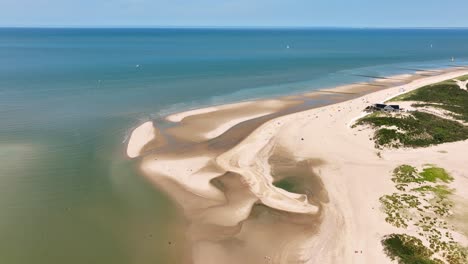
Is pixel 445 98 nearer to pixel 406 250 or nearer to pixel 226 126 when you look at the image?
pixel 226 126

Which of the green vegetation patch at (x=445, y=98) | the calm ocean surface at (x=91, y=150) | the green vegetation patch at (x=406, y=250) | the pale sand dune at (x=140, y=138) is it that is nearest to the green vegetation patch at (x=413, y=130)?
the green vegetation patch at (x=445, y=98)

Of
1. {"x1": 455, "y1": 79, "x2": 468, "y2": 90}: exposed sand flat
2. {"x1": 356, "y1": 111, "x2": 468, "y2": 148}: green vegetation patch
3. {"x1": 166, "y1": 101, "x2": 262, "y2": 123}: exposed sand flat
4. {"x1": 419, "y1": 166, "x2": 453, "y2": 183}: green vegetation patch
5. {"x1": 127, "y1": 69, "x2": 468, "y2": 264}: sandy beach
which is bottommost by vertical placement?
{"x1": 127, "y1": 69, "x2": 468, "y2": 264}: sandy beach

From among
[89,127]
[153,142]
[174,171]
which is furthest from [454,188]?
[89,127]

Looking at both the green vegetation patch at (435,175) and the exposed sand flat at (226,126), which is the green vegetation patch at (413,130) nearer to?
the green vegetation patch at (435,175)

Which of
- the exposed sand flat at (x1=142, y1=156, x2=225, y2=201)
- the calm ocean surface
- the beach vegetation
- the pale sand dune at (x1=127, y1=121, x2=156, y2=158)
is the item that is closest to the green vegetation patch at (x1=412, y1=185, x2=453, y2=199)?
the beach vegetation

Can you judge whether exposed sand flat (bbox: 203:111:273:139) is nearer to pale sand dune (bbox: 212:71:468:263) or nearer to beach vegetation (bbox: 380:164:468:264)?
pale sand dune (bbox: 212:71:468:263)
